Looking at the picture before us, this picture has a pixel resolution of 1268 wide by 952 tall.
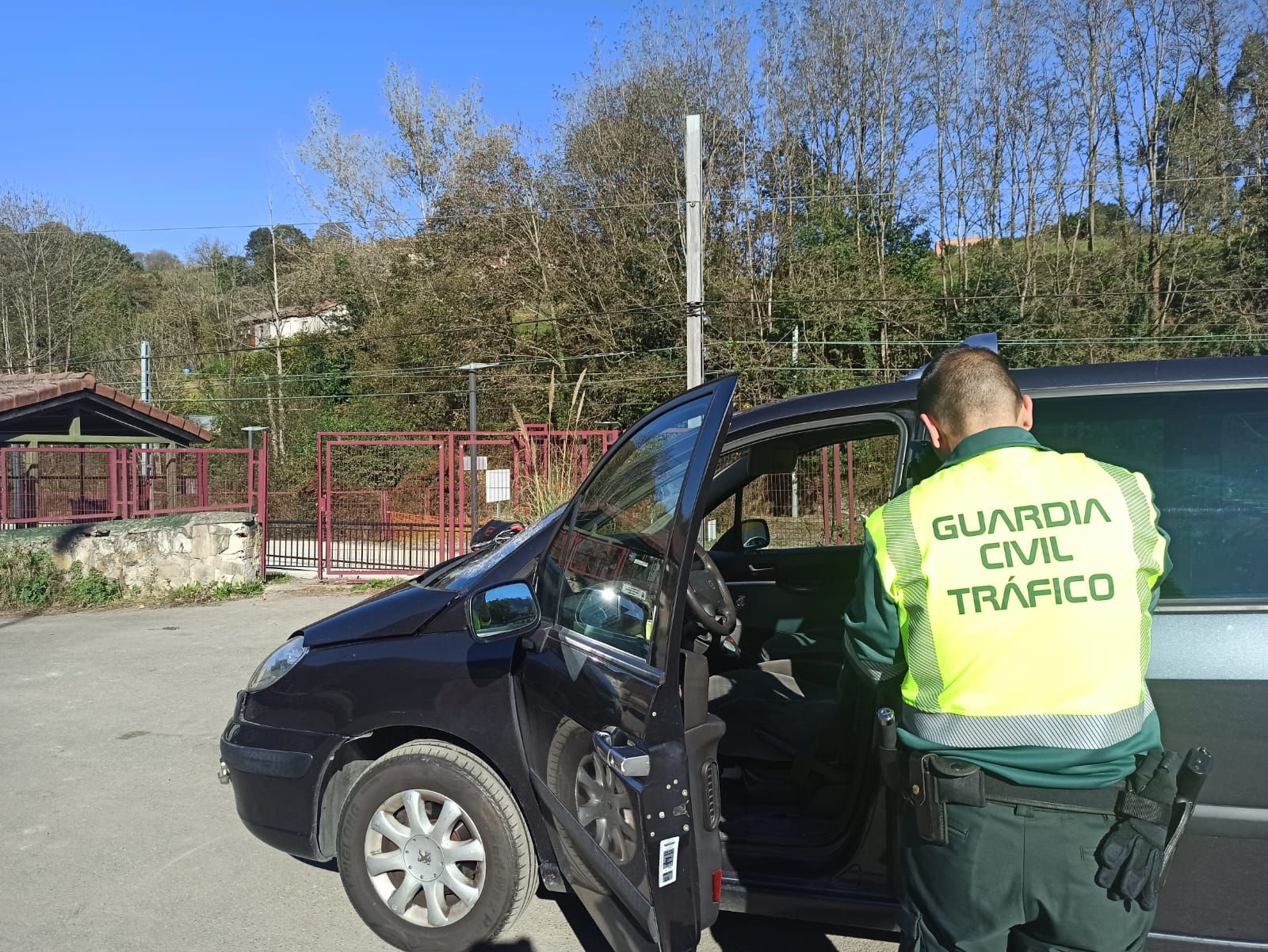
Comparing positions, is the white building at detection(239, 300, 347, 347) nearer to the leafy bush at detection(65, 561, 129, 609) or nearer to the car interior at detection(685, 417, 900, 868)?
the leafy bush at detection(65, 561, 129, 609)

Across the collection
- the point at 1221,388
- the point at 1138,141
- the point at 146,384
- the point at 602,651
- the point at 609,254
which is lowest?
the point at 602,651

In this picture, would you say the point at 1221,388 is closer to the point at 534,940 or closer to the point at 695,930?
the point at 695,930

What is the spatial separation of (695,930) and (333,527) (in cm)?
1458

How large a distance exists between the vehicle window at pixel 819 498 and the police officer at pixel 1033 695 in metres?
2.26

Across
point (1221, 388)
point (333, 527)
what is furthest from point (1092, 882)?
point (333, 527)

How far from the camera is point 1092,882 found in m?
1.77

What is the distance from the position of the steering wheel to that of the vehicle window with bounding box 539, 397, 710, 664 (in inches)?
14.6

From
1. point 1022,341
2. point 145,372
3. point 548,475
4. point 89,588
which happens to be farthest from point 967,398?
point 145,372

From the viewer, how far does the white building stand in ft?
125

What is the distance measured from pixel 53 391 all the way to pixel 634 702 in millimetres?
18449

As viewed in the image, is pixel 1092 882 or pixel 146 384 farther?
pixel 146 384

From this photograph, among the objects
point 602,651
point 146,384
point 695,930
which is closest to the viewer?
point 695,930

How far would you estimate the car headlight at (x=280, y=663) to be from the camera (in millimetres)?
3537

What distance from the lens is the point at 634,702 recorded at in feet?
7.19
